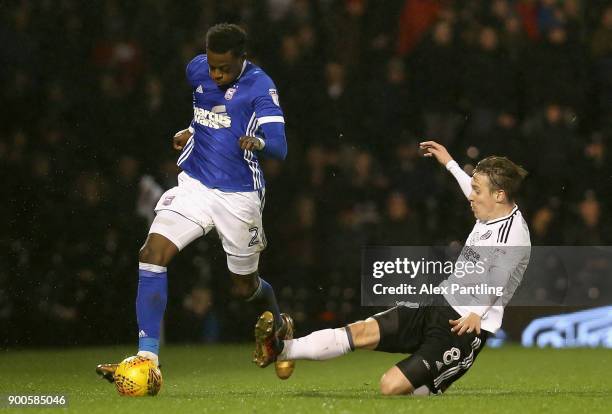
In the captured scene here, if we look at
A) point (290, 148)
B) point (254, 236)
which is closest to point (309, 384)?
point (254, 236)

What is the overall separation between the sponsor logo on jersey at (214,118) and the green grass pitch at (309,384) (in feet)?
5.07

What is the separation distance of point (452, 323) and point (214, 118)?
76.6 inches

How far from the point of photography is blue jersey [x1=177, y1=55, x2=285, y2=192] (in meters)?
7.52

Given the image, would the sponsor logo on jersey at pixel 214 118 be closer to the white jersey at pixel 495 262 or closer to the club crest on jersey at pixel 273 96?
the club crest on jersey at pixel 273 96

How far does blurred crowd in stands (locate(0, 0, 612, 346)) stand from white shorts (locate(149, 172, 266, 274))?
3552mm

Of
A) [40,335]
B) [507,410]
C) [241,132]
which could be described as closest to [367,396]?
[507,410]

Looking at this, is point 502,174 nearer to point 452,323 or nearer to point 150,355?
point 452,323

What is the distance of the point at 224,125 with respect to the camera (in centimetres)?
758

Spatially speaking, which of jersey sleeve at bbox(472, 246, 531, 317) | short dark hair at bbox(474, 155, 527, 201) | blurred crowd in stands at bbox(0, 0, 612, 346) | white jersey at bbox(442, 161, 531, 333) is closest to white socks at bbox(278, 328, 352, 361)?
white jersey at bbox(442, 161, 531, 333)

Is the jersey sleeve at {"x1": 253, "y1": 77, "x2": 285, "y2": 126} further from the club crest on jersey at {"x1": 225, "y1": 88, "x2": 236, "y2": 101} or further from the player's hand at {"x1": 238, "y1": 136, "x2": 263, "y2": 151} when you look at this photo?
the player's hand at {"x1": 238, "y1": 136, "x2": 263, "y2": 151}

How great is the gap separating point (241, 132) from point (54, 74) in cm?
467

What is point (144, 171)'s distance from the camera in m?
11.5

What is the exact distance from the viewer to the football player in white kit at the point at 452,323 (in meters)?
6.63

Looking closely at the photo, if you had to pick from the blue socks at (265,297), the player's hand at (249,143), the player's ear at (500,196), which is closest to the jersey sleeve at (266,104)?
the player's hand at (249,143)
